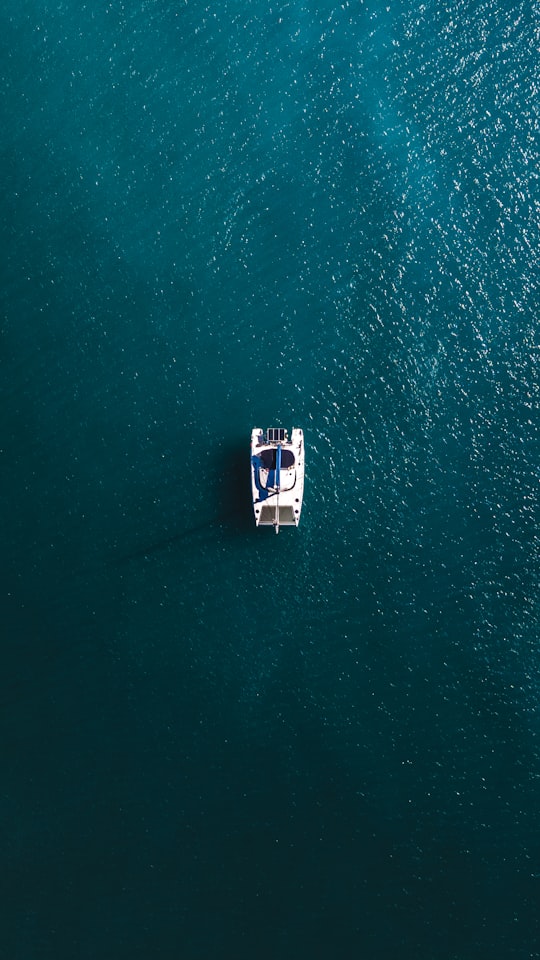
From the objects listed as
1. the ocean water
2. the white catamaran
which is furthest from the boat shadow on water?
the white catamaran

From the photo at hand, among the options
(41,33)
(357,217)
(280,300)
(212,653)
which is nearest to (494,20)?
(357,217)

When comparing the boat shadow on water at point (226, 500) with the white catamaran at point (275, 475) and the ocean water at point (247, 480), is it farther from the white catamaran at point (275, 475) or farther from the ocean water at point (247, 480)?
the white catamaran at point (275, 475)

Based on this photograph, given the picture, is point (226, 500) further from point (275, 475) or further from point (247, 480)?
point (275, 475)

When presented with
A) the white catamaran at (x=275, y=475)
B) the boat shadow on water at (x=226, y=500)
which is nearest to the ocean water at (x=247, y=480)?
the boat shadow on water at (x=226, y=500)

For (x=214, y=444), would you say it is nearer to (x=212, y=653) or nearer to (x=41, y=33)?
(x=212, y=653)

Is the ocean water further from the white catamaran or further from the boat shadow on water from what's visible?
the white catamaran

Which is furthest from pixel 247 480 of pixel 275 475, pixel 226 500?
pixel 275 475

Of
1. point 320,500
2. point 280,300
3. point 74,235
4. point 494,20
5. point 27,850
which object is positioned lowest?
point 27,850
